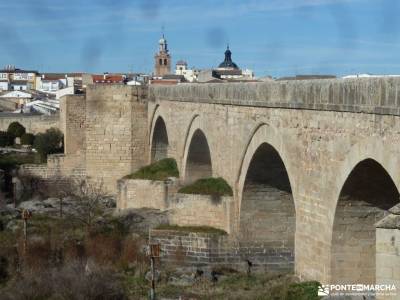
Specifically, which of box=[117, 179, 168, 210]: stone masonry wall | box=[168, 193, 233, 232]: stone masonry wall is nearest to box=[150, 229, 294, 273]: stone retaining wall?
box=[168, 193, 233, 232]: stone masonry wall

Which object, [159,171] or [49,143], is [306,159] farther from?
[49,143]

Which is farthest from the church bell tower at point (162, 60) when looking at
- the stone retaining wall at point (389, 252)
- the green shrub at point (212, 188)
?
the stone retaining wall at point (389, 252)

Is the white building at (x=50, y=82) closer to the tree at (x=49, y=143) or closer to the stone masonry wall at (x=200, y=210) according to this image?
the tree at (x=49, y=143)

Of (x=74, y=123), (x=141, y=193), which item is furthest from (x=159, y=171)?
(x=74, y=123)

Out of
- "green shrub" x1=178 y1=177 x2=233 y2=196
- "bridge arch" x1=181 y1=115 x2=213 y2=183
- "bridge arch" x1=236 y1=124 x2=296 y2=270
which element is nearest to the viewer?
"bridge arch" x1=236 y1=124 x2=296 y2=270

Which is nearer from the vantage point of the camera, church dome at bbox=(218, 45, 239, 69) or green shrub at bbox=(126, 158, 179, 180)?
green shrub at bbox=(126, 158, 179, 180)

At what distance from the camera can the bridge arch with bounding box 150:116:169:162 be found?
73.1 feet

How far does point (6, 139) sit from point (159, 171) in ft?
36.3

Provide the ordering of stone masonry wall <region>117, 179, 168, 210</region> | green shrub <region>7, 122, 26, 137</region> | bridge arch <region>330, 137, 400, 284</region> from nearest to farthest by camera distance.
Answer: bridge arch <region>330, 137, 400, 284</region>, stone masonry wall <region>117, 179, 168, 210</region>, green shrub <region>7, 122, 26, 137</region>

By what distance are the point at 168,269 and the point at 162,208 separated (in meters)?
4.85

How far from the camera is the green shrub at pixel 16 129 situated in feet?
99.3

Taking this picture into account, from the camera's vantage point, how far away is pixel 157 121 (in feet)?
72.0

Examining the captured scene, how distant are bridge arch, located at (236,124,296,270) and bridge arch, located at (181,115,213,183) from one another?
3766 millimetres

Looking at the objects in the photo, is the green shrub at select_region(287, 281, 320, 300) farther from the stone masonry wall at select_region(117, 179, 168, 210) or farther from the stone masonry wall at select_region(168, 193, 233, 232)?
the stone masonry wall at select_region(117, 179, 168, 210)
